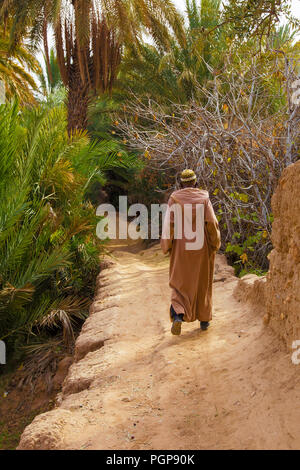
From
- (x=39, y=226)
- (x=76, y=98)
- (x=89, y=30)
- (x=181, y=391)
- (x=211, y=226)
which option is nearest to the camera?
(x=181, y=391)

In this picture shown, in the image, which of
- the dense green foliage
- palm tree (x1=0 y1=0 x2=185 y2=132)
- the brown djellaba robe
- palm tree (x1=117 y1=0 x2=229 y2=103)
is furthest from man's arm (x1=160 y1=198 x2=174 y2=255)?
palm tree (x1=117 y1=0 x2=229 y2=103)

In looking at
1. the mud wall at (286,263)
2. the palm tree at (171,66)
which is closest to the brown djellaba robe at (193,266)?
the mud wall at (286,263)

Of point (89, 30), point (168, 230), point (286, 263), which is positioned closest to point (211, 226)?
point (168, 230)

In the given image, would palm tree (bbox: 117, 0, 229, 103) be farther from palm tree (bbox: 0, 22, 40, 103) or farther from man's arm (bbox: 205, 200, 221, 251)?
man's arm (bbox: 205, 200, 221, 251)

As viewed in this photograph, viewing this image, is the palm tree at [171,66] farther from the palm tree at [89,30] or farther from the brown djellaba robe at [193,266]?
the brown djellaba robe at [193,266]

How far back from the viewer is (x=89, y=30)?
967 centimetres

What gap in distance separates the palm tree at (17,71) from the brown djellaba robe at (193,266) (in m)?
9.25

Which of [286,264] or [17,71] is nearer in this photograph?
[286,264]

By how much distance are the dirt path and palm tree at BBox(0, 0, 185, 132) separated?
6.79 m

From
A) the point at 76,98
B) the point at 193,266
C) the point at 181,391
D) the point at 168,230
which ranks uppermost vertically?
the point at 76,98

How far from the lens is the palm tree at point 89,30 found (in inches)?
379

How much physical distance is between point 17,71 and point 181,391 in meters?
12.6

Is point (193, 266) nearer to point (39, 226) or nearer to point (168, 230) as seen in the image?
point (168, 230)
